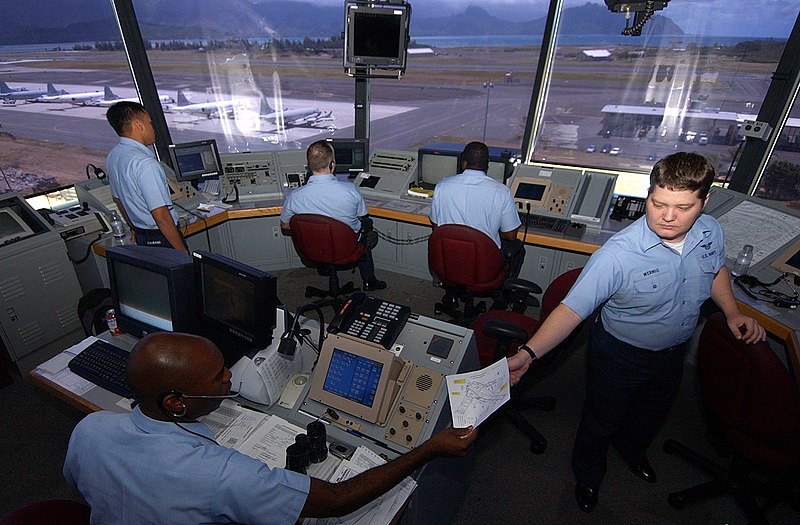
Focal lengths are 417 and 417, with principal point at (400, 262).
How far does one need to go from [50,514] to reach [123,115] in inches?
92.5

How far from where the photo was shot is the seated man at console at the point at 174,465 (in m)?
0.93

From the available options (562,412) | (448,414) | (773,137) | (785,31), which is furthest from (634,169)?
(448,414)

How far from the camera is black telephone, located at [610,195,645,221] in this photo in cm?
350

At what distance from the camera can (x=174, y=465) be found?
93 centimetres

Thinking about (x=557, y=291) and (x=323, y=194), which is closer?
(x=557, y=291)

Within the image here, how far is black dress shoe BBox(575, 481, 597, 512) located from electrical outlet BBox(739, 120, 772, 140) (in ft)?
8.92

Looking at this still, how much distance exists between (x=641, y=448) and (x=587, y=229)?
1.77 meters

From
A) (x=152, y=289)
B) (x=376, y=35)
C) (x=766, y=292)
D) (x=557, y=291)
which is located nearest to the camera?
(x=152, y=289)

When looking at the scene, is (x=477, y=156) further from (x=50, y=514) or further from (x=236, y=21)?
(x=236, y=21)

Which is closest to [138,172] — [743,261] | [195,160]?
[195,160]

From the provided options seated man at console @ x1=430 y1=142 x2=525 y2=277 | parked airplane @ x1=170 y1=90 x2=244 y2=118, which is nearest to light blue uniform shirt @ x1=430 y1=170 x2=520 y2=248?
seated man at console @ x1=430 y1=142 x2=525 y2=277

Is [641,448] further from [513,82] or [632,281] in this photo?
[513,82]

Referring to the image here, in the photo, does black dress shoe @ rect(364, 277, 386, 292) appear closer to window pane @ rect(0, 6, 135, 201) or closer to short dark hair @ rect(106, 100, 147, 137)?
short dark hair @ rect(106, 100, 147, 137)

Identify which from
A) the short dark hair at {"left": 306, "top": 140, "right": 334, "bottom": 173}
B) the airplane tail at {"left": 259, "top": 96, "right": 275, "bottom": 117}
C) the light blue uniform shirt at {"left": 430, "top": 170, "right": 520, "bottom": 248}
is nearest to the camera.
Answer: the light blue uniform shirt at {"left": 430, "top": 170, "right": 520, "bottom": 248}
